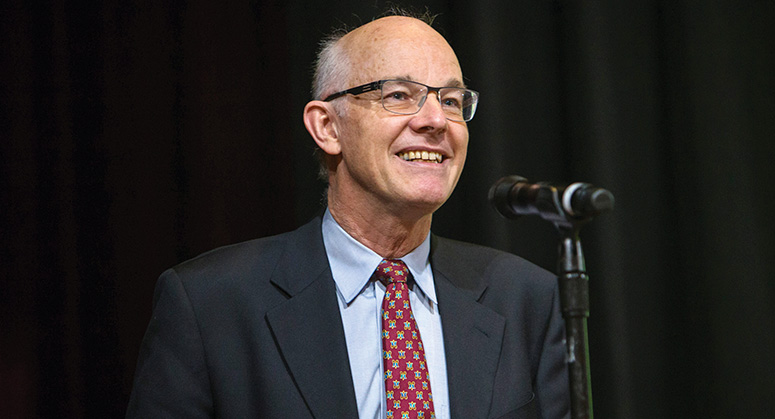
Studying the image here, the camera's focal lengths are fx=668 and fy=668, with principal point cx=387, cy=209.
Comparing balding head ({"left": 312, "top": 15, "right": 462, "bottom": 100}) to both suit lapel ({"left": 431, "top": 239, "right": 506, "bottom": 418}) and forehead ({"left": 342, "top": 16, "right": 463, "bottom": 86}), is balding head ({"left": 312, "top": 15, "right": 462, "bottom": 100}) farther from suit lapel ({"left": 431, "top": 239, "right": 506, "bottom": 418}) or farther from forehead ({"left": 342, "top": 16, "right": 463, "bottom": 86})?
suit lapel ({"left": 431, "top": 239, "right": 506, "bottom": 418})

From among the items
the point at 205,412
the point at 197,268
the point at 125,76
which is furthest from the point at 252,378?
the point at 125,76

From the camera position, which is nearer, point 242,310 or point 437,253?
point 242,310

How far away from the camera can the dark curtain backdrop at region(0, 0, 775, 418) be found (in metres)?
2.19

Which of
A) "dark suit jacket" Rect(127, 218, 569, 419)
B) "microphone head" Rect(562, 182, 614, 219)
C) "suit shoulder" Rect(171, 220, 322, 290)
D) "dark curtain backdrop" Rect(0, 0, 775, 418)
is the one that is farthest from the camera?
"dark curtain backdrop" Rect(0, 0, 775, 418)

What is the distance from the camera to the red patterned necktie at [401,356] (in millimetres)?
1562

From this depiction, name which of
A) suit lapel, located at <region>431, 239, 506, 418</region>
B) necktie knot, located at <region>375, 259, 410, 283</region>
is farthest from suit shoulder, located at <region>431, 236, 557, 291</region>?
necktie knot, located at <region>375, 259, 410, 283</region>

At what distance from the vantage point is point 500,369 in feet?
5.62

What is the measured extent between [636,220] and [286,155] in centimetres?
123

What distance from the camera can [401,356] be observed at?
161 cm

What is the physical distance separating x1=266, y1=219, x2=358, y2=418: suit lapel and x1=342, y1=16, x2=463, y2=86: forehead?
1.65ft

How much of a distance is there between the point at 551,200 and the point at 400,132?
71 centimetres

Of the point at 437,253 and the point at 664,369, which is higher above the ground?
the point at 437,253

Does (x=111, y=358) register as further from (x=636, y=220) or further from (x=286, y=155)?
(x=636, y=220)

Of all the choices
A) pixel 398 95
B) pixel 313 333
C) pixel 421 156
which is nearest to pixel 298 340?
pixel 313 333
